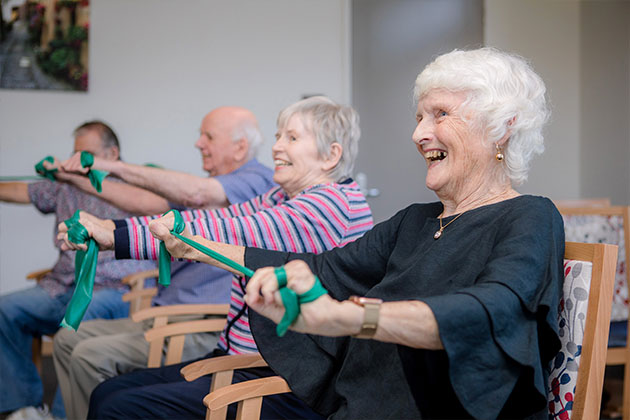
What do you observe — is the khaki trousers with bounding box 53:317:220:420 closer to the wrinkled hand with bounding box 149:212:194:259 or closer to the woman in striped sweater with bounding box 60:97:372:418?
the woman in striped sweater with bounding box 60:97:372:418

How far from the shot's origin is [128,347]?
213 centimetres

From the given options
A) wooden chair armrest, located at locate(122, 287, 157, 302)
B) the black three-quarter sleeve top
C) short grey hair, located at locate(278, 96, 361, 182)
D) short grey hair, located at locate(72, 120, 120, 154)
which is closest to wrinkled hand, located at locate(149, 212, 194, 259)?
the black three-quarter sleeve top

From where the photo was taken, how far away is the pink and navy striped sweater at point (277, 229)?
1492 mm

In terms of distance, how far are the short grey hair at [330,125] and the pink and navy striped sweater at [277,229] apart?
0.11 m

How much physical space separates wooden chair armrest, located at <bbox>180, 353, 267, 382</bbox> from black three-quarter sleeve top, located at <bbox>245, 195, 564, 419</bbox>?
16cm

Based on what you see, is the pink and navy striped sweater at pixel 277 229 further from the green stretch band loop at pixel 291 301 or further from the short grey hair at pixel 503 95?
the green stretch band loop at pixel 291 301

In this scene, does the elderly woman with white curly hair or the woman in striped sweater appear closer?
the elderly woman with white curly hair

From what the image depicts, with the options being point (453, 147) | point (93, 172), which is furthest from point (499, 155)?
point (93, 172)

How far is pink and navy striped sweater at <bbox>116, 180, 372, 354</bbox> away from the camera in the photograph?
1.49 meters

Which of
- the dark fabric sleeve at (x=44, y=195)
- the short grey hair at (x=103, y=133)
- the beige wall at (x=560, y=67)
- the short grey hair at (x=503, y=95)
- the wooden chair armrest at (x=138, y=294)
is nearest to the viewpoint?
the short grey hair at (x=503, y=95)

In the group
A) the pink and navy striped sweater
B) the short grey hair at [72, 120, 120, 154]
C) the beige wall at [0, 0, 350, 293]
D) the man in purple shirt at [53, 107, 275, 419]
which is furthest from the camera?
the beige wall at [0, 0, 350, 293]

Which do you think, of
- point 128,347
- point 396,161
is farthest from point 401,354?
point 396,161

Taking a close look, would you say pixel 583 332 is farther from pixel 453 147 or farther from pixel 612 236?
pixel 612 236

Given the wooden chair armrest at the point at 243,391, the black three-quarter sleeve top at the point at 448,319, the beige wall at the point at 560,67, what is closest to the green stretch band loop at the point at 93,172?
the black three-quarter sleeve top at the point at 448,319
